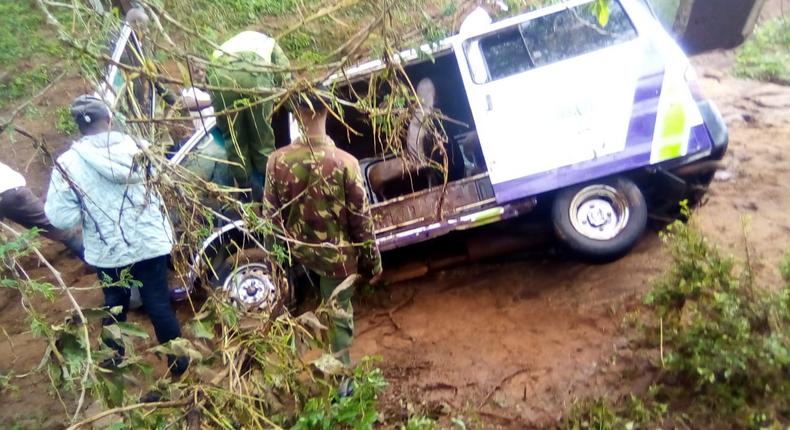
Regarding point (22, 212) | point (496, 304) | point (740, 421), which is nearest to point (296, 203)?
point (496, 304)

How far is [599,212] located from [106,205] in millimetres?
3256

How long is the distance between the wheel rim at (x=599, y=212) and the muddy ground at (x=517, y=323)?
0.31 m

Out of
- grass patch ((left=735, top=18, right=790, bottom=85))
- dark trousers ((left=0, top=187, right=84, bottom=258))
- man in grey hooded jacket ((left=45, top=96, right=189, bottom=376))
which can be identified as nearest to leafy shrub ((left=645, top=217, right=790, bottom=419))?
man in grey hooded jacket ((left=45, top=96, right=189, bottom=376))

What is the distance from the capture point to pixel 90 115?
3.42 metres

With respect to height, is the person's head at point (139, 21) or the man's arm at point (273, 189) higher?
the person's head at point (139, 21)

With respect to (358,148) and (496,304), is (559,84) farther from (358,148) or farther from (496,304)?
(358,148)

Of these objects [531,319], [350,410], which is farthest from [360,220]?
[531,319]

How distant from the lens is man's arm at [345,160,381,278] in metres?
3.35

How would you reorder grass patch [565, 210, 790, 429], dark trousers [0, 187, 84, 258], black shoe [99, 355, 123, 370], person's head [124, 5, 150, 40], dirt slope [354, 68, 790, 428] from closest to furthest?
person's head [124, 5, 150, 40] → black shoe [99, 355, 123, 370] → grass patch [565, 210, 790, 429] → dirt slope [354, 68, 790, 428] → dark trousers [0, 187, 84, 258]

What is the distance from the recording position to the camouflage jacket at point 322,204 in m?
3.29

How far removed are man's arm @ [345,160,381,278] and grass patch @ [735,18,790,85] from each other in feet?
19.9

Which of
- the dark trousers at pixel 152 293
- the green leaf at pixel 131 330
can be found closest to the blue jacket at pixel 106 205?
the dark trousers at pixel 152 293

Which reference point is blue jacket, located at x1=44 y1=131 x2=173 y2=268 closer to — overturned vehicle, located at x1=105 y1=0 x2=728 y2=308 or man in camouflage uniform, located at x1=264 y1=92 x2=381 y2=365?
overturned vehicle, located at x1=105 y1=0 x2=728 y2=308

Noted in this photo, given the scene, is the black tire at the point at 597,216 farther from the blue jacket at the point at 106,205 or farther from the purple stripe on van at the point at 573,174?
the blue jacket at the point at 106,205
